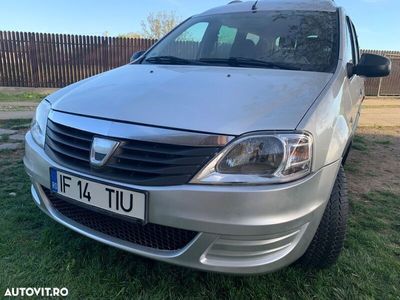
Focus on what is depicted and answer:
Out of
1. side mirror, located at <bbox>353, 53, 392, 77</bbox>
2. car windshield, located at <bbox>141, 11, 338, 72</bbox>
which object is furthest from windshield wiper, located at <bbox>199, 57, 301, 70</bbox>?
side mirror, located at <bbox>353, 53, 392, 77</bbox>

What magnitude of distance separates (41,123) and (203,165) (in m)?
1.12

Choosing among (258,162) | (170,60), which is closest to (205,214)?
(258,162)

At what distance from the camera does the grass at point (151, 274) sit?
1862 millimetres

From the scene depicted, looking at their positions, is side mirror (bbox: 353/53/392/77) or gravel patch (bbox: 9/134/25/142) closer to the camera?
side mirror (bbox: 353/53/392/77)

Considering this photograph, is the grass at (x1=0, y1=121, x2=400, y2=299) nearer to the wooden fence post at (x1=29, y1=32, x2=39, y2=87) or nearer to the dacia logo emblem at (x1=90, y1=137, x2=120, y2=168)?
the dacia logo emblem at (x1=90, y1=137, x2=120, y2=168)

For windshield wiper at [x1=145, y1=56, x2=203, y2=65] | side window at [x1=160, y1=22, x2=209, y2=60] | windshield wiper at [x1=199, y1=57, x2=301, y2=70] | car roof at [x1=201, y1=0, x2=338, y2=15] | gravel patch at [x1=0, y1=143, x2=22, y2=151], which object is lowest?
gravel patch at [x1=0, y1=143, x2=22, y2=151]

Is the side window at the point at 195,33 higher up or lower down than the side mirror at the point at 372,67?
higher up

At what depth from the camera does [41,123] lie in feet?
6.96

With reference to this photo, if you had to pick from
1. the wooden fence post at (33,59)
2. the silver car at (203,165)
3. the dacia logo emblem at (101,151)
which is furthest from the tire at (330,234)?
the wooden fence post at (33,59)

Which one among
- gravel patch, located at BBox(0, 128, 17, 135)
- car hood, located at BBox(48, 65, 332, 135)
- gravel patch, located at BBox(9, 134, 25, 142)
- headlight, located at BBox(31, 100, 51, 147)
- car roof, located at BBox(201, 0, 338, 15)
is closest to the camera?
car hood, located at BBox(48, 65, 332, 135)

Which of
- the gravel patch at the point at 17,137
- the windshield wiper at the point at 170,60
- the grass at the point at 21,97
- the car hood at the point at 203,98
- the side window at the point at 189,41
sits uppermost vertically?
the side window at the point at 189,41

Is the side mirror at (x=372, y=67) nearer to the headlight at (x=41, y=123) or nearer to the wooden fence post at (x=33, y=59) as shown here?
the headlight at (x=41, y=123)

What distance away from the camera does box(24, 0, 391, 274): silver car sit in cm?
154

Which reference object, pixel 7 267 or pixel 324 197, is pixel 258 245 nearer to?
pixel 324 197
